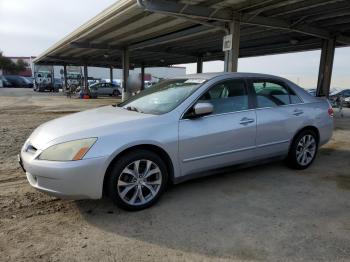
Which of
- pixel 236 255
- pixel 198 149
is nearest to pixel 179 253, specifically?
pixel 236 255

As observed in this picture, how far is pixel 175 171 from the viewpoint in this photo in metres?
3.93

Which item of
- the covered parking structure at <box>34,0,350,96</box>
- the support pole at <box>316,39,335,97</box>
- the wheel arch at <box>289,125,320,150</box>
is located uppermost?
the covered parking structure at <box>34,0,350,96</box>

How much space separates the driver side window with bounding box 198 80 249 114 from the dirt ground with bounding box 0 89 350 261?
44.1 inches

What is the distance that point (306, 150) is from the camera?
539cm

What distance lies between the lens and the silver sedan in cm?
338

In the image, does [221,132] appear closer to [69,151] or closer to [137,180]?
[137,180]

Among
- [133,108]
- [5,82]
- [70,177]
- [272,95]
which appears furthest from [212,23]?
[5,82]

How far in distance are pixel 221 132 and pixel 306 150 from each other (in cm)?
203

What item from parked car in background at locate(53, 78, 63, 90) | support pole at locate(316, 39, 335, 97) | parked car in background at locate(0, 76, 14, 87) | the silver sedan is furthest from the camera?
parked car in background at locate(0, 76, 14, 87)

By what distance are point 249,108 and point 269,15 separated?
7.52m

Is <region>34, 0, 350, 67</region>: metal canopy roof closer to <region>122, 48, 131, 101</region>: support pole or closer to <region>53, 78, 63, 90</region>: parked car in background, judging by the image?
<region>122, 48, 131, 101</region>: support pole

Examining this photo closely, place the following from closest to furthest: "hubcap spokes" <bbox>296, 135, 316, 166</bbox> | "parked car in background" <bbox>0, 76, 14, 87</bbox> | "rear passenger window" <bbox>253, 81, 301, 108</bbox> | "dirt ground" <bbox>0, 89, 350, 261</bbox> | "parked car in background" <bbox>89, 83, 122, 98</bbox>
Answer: "dirt ground" <bbox>0, 89, 350, 261</bbox> < "rear passenger window" <bbox>253, 81, 301, 108</bbox> < "hubcap spokes" <bbox>296, 135, 316, 166</bbox> < "parked car in background" <bbox>89, 83, 122, 98</bbox> < "parked car in background" <bbox>0, 76, 14, 87</bbox>

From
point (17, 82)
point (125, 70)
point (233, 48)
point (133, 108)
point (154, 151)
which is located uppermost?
point (233, 48)

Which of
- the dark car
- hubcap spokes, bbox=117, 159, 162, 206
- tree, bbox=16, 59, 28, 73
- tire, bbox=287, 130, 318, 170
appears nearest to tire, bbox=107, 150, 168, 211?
hubcap spokes, bbox=117, 159, 162, 206
